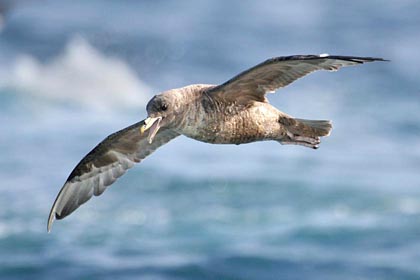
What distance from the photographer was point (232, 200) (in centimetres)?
2994

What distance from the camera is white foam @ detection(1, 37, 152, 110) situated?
118 ft

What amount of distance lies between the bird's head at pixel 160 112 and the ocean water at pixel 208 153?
40.1ft

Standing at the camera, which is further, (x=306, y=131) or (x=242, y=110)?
(x=306, y=131)

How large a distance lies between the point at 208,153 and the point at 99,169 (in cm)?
1877

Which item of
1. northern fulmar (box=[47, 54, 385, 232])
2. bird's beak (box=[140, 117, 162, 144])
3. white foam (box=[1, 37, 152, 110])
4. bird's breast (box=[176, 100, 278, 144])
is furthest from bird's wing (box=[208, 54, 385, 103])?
white foam (box=[1, 37, 152, 110])

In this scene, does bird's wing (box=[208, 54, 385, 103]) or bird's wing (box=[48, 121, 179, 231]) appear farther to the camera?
bird's wing (box=[48, 121, 179, 231])

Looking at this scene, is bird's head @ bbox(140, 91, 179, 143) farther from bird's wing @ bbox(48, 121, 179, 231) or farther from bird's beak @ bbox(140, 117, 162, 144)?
bird's wing @ bbox(48, 121, 179, 231)

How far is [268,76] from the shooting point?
11.1m

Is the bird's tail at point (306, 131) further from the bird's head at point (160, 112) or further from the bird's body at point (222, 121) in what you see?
the bird's head at point (160, 112)

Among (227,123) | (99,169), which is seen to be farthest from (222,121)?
(99,169)

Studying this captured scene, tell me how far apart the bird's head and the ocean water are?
1222 centimetres

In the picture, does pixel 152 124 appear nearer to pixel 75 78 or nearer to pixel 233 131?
pixel 233 131

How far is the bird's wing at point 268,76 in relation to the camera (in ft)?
34.8

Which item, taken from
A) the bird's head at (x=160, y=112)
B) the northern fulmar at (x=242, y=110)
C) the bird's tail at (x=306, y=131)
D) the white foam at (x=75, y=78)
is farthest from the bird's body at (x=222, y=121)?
the white foam at (x=75, y=78)
